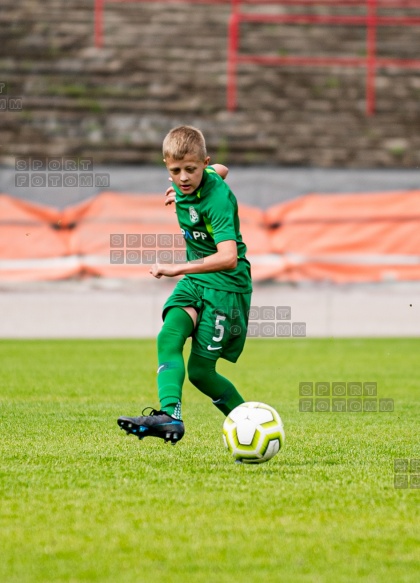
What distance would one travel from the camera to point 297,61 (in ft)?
64.3

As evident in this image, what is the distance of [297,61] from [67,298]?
7289mm

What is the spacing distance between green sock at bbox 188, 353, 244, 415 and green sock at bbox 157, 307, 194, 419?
5.5 inches

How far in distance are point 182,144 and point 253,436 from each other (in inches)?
56.3

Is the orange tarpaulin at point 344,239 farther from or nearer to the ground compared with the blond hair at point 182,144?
nearer to the ground

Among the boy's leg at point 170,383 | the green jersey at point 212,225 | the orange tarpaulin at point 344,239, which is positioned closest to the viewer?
the boy's leg at point 170,383

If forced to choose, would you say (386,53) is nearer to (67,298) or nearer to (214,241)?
(67,298)

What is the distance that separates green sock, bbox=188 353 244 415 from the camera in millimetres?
5484

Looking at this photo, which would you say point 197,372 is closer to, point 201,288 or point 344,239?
point 201,288

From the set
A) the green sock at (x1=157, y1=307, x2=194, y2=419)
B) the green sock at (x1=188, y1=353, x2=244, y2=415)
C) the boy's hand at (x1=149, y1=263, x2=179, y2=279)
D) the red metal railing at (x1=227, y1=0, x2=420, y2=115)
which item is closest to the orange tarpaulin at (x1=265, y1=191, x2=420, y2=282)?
the red metal railing at (x1=227, y1=0, x2=420, y2=115)

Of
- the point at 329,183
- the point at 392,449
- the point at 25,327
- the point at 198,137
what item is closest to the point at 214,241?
the point at 198,137

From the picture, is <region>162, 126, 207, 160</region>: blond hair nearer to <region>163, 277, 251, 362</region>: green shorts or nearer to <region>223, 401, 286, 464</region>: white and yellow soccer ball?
<region>163, 277, 251, 362</region>: green shorts

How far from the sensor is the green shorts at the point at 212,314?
5414 millimetres

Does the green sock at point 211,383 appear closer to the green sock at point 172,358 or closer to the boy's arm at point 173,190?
the green sock at point 172,358

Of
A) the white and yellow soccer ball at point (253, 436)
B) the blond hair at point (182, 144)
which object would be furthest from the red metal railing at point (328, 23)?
the white and yellow soccer ball at point (253, 436)
